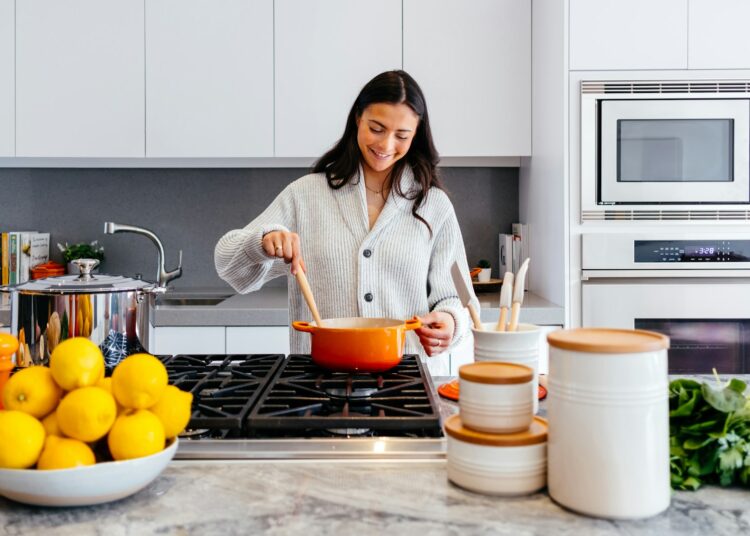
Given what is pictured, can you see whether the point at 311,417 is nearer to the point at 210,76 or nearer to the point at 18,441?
the point at 18,441

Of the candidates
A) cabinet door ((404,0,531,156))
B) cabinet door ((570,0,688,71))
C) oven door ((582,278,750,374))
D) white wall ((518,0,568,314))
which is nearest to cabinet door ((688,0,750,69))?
cabinet door ((570,0,688,71))

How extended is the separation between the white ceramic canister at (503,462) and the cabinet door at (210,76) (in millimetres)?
2134

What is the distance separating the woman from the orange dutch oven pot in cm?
54

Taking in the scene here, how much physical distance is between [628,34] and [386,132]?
118cm

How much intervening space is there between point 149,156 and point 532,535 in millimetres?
2432

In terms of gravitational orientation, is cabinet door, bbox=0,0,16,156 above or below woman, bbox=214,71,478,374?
above

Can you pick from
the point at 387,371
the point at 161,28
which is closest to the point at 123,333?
the point at 387,371

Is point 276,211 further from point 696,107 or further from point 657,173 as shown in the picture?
point 696,107

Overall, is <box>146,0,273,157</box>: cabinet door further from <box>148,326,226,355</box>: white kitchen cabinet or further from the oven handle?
the oven handle

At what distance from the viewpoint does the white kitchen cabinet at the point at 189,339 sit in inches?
95.3

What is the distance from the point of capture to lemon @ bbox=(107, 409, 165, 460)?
76 centimetres

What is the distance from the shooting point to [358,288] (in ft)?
5.92

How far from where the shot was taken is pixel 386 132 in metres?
1.73

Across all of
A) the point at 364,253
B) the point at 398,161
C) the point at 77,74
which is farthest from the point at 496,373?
the point at 77,74
